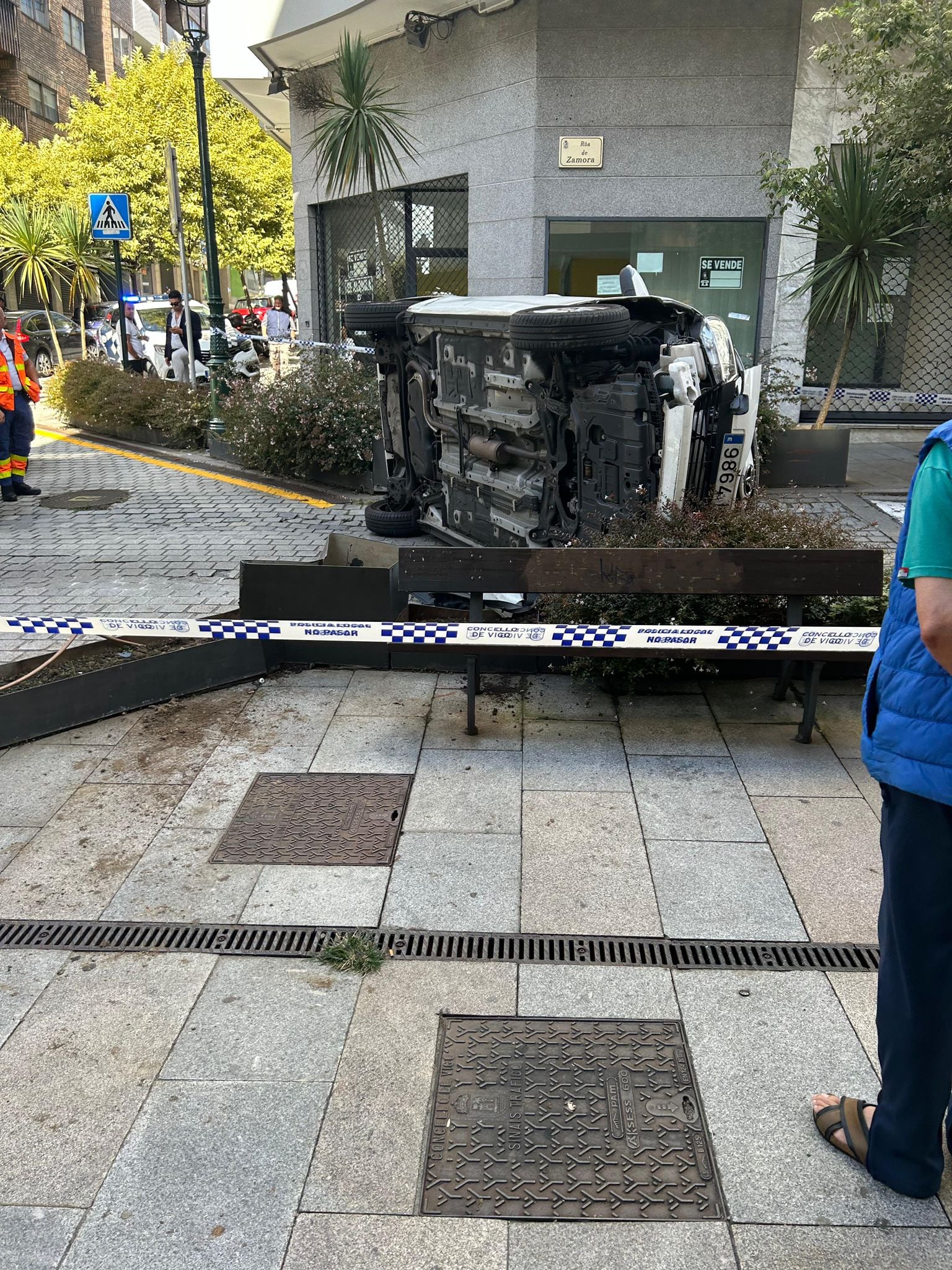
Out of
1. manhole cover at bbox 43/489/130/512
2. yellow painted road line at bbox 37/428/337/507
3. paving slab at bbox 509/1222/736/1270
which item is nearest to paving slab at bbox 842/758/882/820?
paving slab at bbox 509/1222/736/1270

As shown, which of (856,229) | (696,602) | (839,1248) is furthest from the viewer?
(856,229)

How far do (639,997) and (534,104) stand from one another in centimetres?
1218

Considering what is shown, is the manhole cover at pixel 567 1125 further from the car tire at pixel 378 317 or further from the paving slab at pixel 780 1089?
the car tire at pixel 378 317

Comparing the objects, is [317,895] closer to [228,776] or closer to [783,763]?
[228,776]

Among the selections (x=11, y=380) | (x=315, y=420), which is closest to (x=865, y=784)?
(x=315, y=420)

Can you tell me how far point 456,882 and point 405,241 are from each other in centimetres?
1368

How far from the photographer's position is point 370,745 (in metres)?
5.46

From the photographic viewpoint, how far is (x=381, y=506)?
30.9 ft

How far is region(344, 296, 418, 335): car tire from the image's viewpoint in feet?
27.2

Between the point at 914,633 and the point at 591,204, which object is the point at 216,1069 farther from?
the point at 591,204

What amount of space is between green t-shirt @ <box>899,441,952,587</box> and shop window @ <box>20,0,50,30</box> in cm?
4726

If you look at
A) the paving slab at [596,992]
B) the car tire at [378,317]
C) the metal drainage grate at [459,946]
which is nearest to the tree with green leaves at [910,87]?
the car tire at [378,317]

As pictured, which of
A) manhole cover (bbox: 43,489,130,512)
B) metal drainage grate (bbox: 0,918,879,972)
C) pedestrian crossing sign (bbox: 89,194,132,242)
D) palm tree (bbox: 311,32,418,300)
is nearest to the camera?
metal drainage grate (bbox: 0,918,879,972)

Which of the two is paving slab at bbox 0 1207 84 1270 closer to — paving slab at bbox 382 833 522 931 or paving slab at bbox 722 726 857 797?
paving slab at bbox 382 833 522 931
